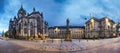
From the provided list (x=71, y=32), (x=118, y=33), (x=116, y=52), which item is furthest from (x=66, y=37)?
(x=116, y=52)

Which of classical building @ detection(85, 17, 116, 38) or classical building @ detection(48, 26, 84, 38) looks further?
classical building @ detection(85, 17, 116, 38)

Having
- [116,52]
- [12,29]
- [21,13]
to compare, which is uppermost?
[21,13]

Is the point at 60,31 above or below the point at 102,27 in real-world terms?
below

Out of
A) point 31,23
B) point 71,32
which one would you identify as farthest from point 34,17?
point 71,32

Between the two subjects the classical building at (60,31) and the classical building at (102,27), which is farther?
the classical building at (102,27)

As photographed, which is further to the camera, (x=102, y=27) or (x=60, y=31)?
(x=102, y=27)

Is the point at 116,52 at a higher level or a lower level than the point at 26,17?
lower

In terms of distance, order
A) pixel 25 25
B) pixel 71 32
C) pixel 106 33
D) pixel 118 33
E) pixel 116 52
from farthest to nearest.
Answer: pixel 106 33
pixel 118 33
pixel 71 32
pixel 25 25
pixel 116 52

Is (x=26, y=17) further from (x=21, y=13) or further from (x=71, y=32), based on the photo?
(x=71, y=32)

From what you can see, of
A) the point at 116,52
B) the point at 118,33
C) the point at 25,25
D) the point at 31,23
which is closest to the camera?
the point at 116,52

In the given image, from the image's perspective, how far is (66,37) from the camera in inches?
1339

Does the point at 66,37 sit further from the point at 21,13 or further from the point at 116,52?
the point at 116,52

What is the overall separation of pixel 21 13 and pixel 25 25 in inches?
104

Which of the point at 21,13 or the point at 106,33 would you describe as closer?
the point at 21,13
